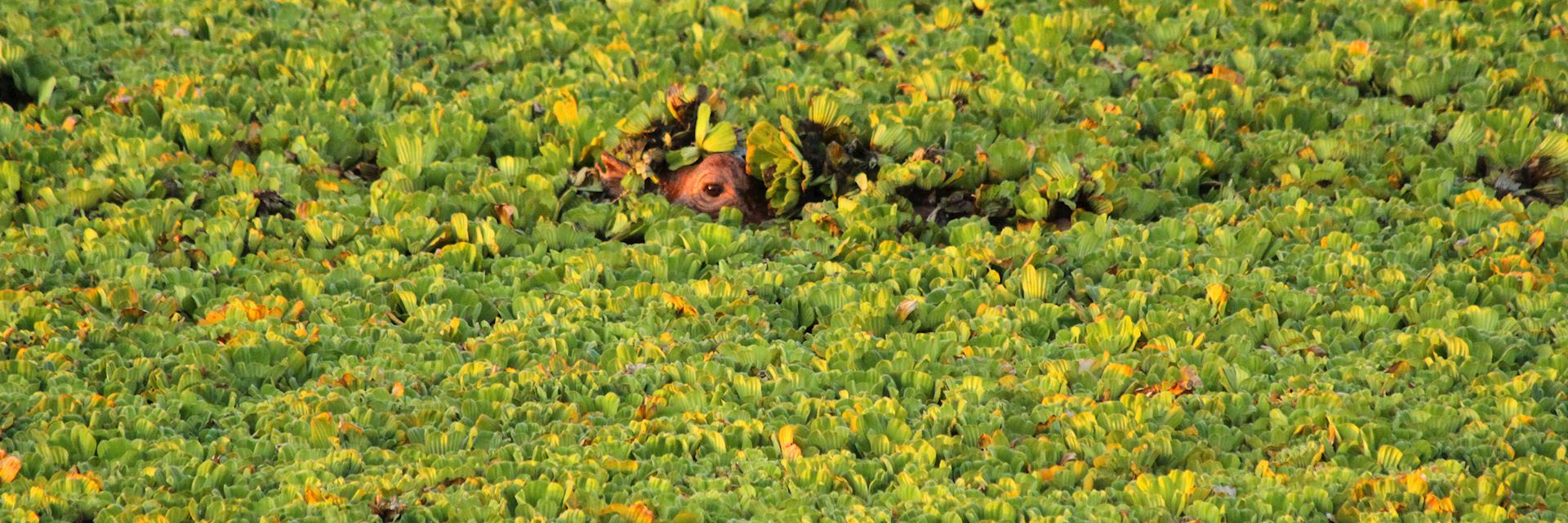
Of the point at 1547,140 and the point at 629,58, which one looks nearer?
the point at 1547,140

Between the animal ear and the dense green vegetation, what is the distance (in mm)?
66

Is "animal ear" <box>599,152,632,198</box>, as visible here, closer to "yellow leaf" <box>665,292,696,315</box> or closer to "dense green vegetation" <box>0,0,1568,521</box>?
"dense green vegetation" <box>0,0,1568,521</box>

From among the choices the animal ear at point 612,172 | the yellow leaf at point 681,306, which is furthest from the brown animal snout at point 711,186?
the yellow leaf at point 681,306

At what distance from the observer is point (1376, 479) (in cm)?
344

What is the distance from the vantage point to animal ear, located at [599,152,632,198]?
552cm

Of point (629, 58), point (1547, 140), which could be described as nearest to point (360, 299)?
point (629, 58)

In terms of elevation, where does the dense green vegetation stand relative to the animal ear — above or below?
above

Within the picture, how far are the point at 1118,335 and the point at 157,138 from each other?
335 centimetres

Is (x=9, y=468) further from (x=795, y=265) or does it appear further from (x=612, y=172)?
(x=612, y=172)

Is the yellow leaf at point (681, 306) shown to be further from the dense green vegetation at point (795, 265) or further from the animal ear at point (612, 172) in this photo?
the animal ear at point (612, 172)

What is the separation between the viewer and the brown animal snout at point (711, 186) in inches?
215

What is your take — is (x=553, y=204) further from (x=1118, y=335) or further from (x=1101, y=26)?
(x=1101, y=26)

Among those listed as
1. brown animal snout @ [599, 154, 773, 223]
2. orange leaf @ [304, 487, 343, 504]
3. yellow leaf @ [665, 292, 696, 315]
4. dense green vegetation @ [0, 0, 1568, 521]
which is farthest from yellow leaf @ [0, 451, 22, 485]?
brown animal snout @ [599, 154, 773, 223]

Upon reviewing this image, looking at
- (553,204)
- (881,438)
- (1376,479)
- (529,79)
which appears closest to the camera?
(1376,479)
